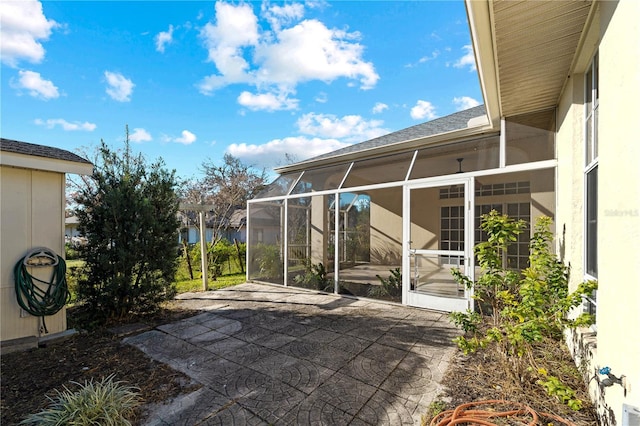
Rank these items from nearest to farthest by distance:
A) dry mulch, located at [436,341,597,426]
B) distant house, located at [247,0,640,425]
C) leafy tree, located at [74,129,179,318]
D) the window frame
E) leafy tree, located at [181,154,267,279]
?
distant house, located at [247,0,640,425]
dry mulch, located at [436,341,597,426]
the window frame
leafy tree, located at [74,129,179,318]
leafy tree, located at [181,154,267,279]

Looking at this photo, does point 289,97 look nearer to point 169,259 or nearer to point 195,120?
point 195,120

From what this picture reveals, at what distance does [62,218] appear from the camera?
13.3ft

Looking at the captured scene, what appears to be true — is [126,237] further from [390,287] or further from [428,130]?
[428,130]

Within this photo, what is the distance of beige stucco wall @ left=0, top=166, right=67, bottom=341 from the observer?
3.55 metres

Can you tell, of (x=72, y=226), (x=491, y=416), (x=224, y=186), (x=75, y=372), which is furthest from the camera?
(x=224, y=186)

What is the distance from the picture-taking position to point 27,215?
372 cm

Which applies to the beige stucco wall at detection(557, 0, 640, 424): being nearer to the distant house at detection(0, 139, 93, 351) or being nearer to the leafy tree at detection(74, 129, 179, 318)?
the leafy tree at detection(74, 129, 179, 318)

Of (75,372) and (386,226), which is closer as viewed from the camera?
(75,372)

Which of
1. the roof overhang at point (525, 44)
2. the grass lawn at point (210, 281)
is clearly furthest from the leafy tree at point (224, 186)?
the roof overhang at point (525, 44)

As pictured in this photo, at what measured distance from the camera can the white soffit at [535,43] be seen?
90.6 inches

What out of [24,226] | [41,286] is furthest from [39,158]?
[41,286]

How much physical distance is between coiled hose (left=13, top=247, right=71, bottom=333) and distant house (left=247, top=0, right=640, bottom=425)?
4.33 m

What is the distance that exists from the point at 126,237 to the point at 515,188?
7987 mm

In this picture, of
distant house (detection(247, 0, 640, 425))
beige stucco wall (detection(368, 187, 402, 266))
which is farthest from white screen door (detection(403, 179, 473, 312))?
beige stucco wall (detection(368, 187, 402, 266))
